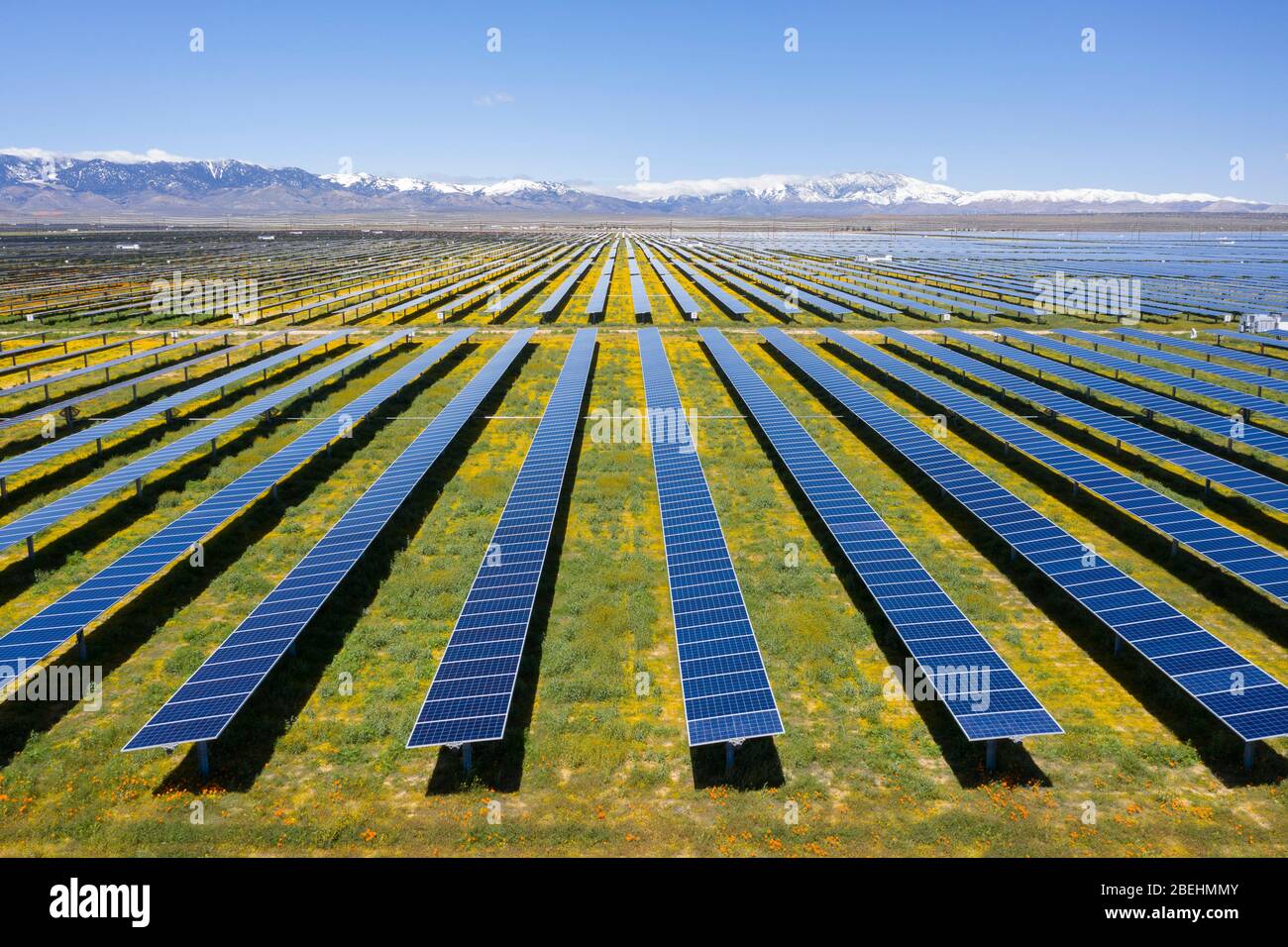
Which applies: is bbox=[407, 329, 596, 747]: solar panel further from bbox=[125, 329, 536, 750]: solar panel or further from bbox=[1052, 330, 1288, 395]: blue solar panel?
bbox=[1052, 330, 1288, 395]: blue solar panel

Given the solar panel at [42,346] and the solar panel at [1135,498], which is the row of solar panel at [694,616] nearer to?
the solar panel at [1135,498]

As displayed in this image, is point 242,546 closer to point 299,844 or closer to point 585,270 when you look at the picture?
point 299,844

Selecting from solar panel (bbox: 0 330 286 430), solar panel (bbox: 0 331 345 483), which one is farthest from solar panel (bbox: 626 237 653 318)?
solar panel (bbox: 0 330 286 430)

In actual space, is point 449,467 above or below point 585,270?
below

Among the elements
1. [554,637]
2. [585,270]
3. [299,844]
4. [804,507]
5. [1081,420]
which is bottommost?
[299,844]

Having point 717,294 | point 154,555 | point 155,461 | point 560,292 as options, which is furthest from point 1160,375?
point 560,292

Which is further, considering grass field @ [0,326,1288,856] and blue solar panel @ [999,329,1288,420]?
blue solar panel @ [999,329,1288,420]

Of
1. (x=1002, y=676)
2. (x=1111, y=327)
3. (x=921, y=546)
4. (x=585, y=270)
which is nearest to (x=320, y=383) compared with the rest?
(x=921, y=546)

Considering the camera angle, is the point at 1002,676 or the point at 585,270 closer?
the point at 1002,676
